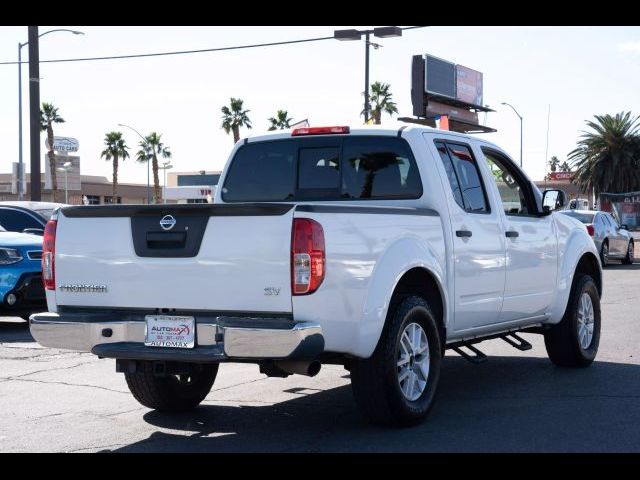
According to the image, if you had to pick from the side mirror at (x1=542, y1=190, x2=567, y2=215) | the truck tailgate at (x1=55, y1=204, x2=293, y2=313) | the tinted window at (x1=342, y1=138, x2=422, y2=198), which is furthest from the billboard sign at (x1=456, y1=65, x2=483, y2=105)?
the truck tailgate at (x1=55, y1=204, x2=293, y2=313)

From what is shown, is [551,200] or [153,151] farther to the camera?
[153,151]

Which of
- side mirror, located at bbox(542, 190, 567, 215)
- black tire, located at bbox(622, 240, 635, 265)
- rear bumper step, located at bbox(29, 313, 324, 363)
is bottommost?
black tire, located at bbox(622, 240, 635, 265)

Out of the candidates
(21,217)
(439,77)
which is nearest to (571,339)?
(21,217)

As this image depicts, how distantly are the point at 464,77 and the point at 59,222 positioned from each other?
42921 millimetres

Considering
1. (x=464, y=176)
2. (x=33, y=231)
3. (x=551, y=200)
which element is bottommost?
(x=33, y=231)

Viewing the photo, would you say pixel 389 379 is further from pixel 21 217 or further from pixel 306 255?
pixel 21 217

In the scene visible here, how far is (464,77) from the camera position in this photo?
47.6m

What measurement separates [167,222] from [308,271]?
964 millimetres

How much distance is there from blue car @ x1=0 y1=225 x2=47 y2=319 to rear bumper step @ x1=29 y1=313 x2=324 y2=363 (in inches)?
230

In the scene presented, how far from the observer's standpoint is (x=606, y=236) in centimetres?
2623

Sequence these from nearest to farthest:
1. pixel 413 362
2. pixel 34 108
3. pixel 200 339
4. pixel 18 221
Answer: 1. pixel 200 339
2. pixel 413 362
3. pixel 18 221
4. pixel 34 108

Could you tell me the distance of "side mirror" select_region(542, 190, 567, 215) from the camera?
859 cm

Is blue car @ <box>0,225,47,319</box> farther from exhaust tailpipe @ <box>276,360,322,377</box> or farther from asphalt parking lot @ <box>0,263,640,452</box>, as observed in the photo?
exhaust tailpipe @ <box>276,360,322,377</box>
